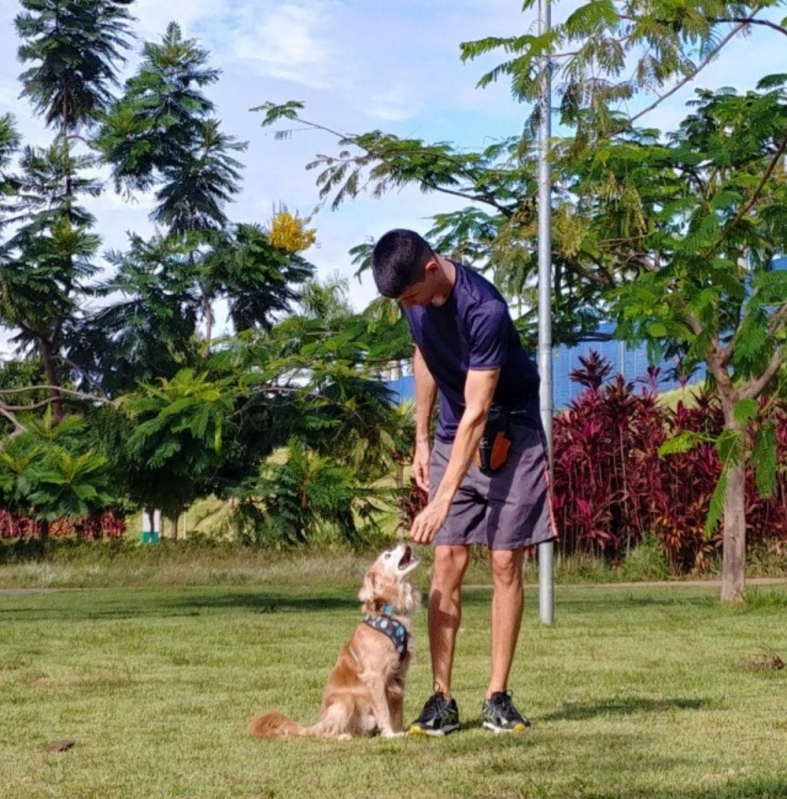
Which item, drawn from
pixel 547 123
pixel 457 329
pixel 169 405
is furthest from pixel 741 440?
pixel 169 405

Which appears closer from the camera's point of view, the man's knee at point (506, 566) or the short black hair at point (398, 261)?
the short black hair at point (398, 261)

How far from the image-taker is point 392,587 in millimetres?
5762

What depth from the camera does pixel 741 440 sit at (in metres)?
5.87

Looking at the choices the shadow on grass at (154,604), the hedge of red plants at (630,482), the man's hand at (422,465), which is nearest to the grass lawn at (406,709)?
the shadow on grass at (154,604)

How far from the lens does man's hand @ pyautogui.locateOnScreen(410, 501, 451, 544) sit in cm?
529

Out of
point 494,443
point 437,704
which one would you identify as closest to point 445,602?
point 437,704

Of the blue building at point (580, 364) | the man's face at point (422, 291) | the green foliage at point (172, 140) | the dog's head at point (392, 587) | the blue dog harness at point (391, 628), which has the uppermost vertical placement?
the green foliage at point (172, 140)

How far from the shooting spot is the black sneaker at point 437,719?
5.65 meters

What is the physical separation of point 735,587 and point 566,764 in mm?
10041

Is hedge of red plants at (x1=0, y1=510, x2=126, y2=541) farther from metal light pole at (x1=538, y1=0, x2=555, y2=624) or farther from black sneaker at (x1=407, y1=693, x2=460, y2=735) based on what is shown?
black sneaker at (x1=407, y1=693, x2=460, y2=735)

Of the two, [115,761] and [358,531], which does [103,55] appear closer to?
[358,531]

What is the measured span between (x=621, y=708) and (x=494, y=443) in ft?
4.68

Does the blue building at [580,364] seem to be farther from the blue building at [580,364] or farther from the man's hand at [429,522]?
the man's hand at [429,522]

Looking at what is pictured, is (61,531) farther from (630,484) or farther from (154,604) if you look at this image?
(630,484)
